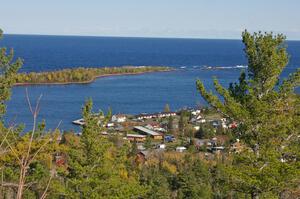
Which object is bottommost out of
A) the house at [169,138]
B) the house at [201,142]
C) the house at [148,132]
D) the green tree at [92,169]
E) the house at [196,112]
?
the house at [148,132]

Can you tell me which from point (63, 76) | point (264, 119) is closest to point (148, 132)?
point (264, 119)

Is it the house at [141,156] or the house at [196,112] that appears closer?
the house at [141,156]

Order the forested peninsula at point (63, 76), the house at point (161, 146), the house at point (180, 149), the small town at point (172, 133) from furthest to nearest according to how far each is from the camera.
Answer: the forested peninsula at point (63, 76), the house at point (161, 146), the small town at point (172, 133), the house at point (180, 149)

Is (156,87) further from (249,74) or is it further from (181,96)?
(249,74)

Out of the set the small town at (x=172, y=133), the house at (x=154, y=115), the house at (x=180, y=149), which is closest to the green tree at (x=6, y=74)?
the small town at (x=172, y=133)

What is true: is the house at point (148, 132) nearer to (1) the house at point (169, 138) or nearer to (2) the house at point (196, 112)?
(1) the house at point (169, 138)

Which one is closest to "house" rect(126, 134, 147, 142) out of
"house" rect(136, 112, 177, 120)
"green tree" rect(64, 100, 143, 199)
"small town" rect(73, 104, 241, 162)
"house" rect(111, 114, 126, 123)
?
"small town" rect(73, 104, 241, 162)

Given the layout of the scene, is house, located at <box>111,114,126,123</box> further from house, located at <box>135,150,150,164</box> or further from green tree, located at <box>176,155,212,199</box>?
green tree, located at <box>176,155,212,199</box>

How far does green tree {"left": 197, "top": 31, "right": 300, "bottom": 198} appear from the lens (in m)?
9.48

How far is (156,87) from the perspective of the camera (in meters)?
69.7

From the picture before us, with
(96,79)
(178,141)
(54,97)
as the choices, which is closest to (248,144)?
(178,141)

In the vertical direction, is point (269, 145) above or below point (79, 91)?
above

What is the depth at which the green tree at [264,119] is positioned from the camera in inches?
373

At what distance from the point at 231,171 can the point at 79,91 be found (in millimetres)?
56910
